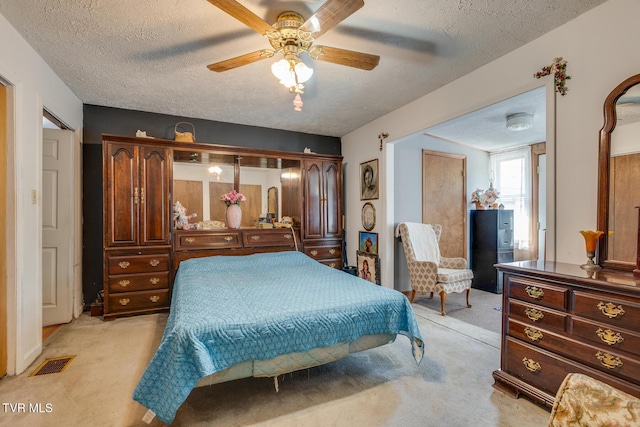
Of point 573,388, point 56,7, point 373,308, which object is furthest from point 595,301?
point 56,7

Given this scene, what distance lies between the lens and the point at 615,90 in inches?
70.2

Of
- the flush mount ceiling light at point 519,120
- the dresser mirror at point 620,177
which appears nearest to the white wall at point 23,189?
the dresser mirror at point 620,177

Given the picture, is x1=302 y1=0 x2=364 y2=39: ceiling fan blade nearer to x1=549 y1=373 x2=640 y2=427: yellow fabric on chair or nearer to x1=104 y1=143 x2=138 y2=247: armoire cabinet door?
x1=549 y1=373 x2=640 y2=427: yellow fabric on chair

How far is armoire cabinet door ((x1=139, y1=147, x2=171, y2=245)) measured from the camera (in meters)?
3.46

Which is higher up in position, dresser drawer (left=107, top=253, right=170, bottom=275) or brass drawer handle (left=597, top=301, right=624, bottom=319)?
brass drawer handle (left=597, top=301, right=624, bottom=319)

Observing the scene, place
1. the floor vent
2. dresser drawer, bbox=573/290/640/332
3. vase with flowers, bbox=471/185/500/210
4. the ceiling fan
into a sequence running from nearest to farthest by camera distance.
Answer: dresser drawer, bbox=573/290/640/332 → the ceiling fan → the floor vent → vase with flowers, bbox=471/185/500/210

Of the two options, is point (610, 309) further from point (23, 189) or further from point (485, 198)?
point (23, 189)

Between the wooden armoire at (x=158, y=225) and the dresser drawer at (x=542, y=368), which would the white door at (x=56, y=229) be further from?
the dresser drawer at (x=542, y=368)

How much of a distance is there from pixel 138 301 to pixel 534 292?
3.82m

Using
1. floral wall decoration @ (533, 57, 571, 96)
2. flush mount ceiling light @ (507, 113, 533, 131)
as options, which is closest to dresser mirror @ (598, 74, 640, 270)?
floral wall decoration @ (533, 57, 571, 96)

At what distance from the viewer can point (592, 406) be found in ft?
2.80

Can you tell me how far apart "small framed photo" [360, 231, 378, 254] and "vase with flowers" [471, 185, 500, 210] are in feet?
6.66

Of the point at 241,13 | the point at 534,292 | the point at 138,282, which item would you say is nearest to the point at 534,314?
the point at 534,292

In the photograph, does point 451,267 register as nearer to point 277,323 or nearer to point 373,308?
point 373,308
